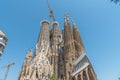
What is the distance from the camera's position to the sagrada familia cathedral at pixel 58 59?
3384cm

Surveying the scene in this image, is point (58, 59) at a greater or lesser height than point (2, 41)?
lesser

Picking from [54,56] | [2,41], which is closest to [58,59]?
[54,56]

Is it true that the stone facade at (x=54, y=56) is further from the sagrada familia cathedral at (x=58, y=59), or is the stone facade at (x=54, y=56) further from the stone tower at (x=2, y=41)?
the stone tower at (x=2, y=41)

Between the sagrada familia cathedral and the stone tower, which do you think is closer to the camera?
the sagrada familia cathedral

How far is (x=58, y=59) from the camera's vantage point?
40.4 metres

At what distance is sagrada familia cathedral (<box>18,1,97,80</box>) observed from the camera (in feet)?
111

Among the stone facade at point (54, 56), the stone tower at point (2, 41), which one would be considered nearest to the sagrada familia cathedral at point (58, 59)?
the stone facade at point (54, 56)

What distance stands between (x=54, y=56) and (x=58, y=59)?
1117 mm

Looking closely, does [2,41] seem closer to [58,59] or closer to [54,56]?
[54,56]

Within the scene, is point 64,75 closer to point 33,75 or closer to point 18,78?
point 33,75

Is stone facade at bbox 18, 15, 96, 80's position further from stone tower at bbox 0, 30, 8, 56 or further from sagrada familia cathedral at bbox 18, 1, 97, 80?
stone tower at bbox 0, 30, 8, 56

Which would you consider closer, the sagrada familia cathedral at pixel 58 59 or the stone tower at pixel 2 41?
the sagrada familia cathedral at pixel 58 59

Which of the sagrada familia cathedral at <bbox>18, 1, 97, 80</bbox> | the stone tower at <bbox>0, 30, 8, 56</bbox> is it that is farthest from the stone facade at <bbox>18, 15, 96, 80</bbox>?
the stone tower at <bbox>0, 30, 8, 56</bbox>

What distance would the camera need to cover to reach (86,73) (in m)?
33.0
